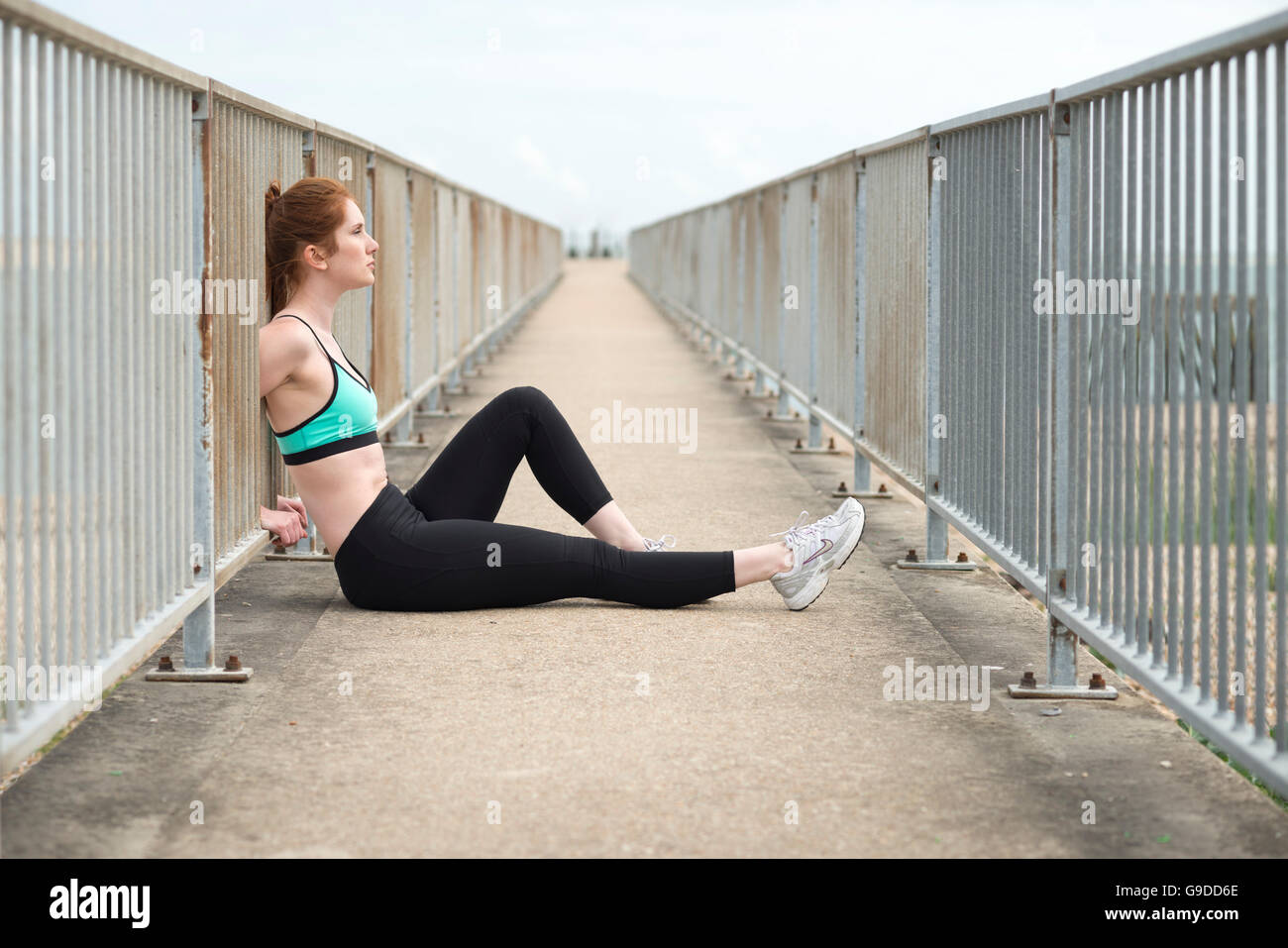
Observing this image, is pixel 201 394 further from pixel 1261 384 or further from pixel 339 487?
pixel 1261 384

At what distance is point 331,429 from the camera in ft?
17.6

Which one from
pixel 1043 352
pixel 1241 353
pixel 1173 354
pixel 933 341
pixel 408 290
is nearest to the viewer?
pixel 1241 353

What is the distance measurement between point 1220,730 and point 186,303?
286 centimetres

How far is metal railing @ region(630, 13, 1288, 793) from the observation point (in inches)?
133

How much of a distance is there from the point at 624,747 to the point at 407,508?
1.63 m

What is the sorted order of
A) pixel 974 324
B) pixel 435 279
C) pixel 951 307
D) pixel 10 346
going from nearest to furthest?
1. pixel 10 346
2. pixel 974 324
3. pixel 951 307
4. pixel 435 279

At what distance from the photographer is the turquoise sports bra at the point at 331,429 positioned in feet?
17.6

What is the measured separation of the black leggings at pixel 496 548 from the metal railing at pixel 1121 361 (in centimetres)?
117

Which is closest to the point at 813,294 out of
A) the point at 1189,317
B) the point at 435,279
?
the point at 435,279

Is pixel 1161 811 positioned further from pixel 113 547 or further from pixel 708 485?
pixel 708 485

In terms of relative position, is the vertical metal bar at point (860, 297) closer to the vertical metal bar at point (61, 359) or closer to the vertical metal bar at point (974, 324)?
the vertical metal bar at point (974, 324)
